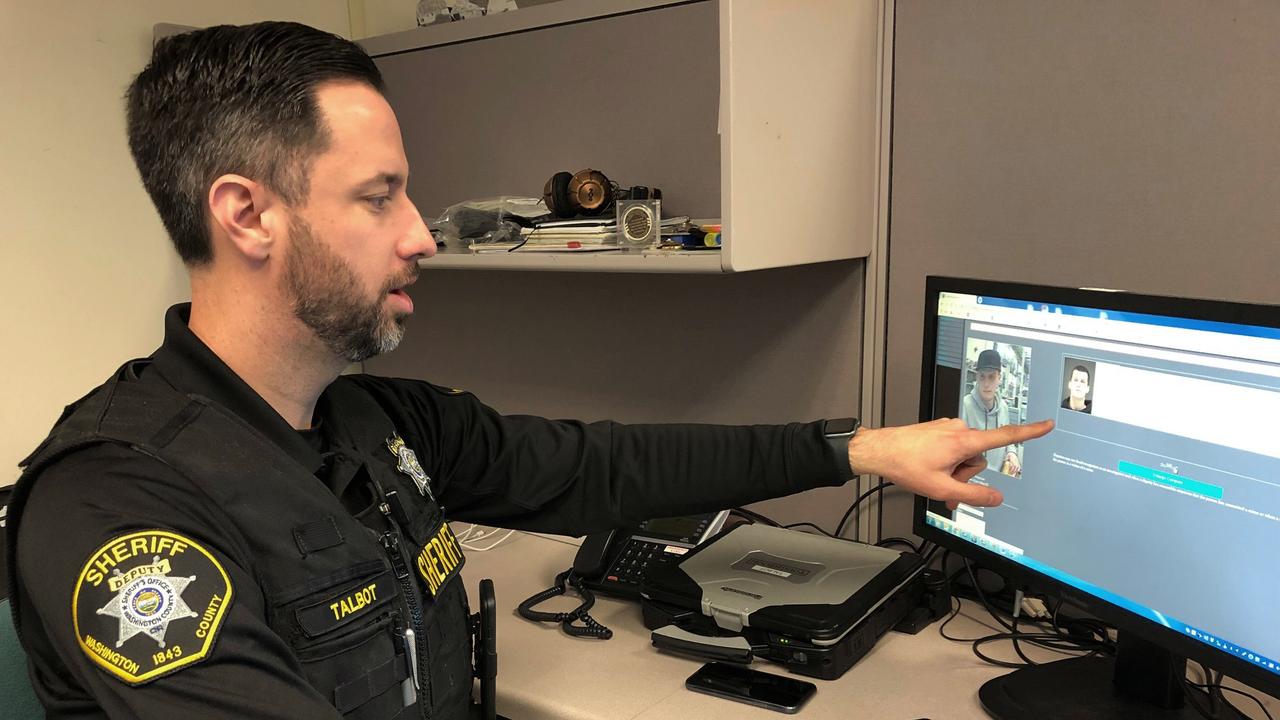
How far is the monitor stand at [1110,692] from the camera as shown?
0.96m

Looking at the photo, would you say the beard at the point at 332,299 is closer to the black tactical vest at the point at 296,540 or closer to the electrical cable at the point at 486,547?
the black tactical vest at the point at 296,540

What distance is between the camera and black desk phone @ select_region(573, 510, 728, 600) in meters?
1.29

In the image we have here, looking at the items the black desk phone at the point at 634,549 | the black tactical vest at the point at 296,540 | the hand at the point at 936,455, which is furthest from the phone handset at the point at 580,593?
the hand at the point at 936,455

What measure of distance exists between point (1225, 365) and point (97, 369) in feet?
5.46

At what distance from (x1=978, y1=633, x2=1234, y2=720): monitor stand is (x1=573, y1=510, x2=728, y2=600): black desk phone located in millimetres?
453

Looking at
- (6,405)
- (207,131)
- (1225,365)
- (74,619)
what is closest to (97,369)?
(6,405)

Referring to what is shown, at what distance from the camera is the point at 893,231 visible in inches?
52.5

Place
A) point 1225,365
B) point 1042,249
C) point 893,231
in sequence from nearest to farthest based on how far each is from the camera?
point 1225,365
point 1042,249
point 893,231

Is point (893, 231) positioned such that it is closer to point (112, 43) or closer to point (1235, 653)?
point (1235, 653)

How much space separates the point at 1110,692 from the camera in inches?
39.3

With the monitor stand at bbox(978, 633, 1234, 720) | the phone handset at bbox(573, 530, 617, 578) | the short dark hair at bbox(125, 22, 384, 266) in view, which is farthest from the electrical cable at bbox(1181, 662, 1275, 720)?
the short dark hair at bbox(125, 22, 384, 266)

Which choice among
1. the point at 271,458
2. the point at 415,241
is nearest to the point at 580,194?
the point at 415,241

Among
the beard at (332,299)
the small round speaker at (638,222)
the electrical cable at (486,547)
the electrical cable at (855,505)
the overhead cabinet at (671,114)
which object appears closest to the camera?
the beard at (332,299)

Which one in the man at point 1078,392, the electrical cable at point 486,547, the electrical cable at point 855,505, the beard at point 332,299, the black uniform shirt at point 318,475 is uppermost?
the beard at point 332,299
